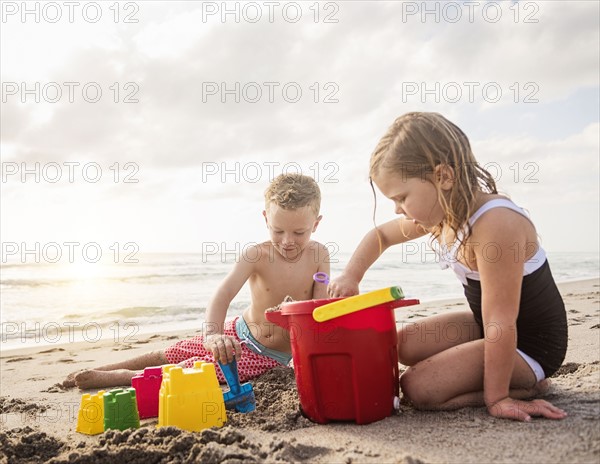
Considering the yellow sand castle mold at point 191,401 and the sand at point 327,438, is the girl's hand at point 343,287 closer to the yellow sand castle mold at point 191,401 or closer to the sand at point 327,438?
the sand at point 327,438

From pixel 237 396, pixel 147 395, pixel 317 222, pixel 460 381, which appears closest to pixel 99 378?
pixel 147 395

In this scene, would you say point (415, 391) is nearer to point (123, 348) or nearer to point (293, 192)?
point (293, 192)

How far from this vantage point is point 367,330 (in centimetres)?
201

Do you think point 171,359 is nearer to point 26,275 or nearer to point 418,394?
point 418,394

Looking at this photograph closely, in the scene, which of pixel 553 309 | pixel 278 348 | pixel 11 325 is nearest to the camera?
pixel 553 309

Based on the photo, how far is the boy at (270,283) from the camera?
2.95 metres

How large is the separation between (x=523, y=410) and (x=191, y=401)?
1200 millimetres

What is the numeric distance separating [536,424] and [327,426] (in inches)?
28.2

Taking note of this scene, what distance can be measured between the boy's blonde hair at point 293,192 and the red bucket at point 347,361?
93 centimetres

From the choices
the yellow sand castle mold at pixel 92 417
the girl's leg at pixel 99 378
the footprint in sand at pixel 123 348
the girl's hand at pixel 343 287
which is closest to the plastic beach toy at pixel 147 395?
the yellow sand castle mold at pixel 92 417

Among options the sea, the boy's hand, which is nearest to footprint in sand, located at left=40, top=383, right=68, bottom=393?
the boy's hand

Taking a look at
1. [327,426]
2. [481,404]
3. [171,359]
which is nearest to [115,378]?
[171,359]

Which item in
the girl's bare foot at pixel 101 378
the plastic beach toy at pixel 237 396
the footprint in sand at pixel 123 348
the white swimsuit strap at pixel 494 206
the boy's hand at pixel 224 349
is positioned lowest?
the footprint in sand at pixel 123 348

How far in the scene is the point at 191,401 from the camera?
209cm
